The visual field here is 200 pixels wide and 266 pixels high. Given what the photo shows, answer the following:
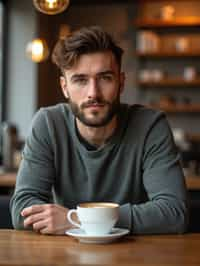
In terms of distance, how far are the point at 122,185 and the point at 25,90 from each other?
16.7ft

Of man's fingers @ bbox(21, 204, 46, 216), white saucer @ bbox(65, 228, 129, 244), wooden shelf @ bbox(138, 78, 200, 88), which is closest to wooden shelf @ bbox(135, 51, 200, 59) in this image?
wooden shelf @ bbox(138, 78, 200, 88)

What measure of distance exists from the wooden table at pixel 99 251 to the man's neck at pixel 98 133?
0.48 metres

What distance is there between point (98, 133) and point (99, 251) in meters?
0.66

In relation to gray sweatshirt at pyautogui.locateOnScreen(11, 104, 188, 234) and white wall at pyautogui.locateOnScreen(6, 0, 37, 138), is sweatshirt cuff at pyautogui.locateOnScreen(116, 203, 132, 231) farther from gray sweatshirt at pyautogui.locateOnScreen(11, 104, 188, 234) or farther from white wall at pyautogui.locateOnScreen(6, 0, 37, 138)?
white wall at pyautogui.locateOnScreen(6, 0, 37, 138)

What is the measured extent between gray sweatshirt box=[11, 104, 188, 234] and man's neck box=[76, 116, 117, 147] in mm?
22

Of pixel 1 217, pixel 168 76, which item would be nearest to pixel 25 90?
pixel 168 76

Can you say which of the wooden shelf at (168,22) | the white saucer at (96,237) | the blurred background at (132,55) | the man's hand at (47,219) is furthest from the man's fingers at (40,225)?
the wooden shelf at (168,22)

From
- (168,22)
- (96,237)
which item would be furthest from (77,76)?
(168,22)

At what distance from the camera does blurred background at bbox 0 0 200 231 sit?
7.03m

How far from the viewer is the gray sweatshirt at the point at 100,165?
6.52ft

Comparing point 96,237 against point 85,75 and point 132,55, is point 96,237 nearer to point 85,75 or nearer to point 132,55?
point 85,75

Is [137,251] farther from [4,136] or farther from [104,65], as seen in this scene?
[4,136]

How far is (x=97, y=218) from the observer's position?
162 centimetres

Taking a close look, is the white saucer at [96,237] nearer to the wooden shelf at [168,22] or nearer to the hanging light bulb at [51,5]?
the hanging light bulb at [51,5]
